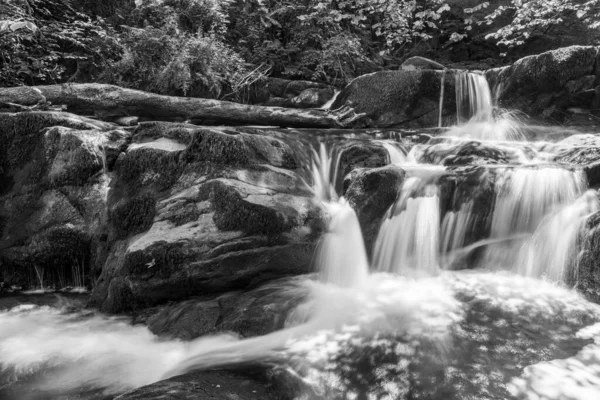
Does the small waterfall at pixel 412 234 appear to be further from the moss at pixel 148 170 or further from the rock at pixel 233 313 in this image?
the moss at pixel 148 170

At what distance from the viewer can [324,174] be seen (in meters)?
6.90

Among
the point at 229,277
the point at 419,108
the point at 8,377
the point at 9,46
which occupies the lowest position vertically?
the point at 8,377

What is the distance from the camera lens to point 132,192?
5199mm

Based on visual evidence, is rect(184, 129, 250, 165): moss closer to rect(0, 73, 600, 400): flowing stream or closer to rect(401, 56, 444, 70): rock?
rect(0, 73, 600, 400): flowing stream

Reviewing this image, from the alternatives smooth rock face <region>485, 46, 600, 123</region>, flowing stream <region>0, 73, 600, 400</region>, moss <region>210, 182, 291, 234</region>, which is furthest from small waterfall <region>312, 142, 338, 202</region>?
smooth rock face <region>485, 46, 600, 123</region>

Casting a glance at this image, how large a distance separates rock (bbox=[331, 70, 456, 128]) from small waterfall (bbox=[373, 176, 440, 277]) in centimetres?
442

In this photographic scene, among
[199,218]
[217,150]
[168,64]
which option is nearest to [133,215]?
[199,218]

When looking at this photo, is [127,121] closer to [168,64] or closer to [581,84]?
[168,64]

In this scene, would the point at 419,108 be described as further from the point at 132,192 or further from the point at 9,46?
the point at 9,46

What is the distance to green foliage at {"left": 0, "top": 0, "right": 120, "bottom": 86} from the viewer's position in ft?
28.1

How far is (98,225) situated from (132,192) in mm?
699

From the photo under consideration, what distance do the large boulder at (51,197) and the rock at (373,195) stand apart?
3.57 m

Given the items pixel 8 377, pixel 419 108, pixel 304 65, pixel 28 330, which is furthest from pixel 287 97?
pixel 8 377

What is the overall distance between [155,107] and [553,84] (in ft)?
30.1
